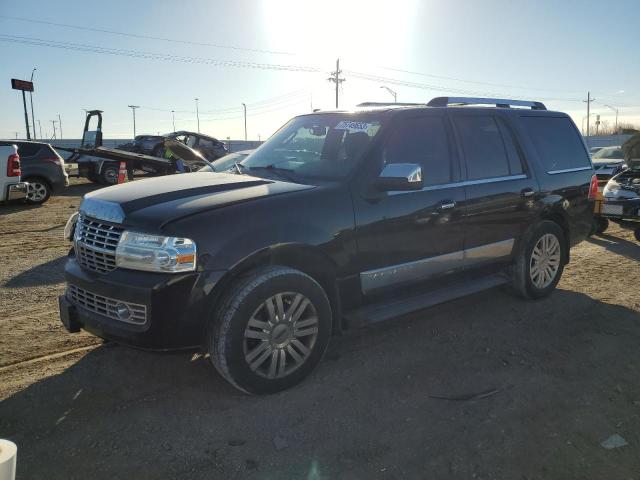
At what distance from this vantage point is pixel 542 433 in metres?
3.00

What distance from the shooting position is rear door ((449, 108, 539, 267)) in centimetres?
456

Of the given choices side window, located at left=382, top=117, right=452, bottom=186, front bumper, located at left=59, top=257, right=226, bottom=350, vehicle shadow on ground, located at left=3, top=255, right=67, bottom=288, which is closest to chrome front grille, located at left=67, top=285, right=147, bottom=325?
front bumper, located at left=59, top=257, right=226, bottom=350

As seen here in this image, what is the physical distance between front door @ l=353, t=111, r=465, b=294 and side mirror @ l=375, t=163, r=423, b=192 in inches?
4.4

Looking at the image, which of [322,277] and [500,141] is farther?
[500,141]

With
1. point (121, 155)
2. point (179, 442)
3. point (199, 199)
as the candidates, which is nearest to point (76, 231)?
point (199, 199)

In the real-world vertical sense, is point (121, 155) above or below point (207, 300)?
above

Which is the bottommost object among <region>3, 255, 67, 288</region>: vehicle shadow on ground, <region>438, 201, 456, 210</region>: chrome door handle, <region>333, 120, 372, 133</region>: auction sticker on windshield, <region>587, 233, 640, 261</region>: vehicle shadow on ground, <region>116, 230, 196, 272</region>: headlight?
<region>587, 233, 640, 261</region>: vehicle shadow on ground

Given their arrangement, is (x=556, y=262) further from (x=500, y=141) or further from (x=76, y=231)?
(x=76, y=231)

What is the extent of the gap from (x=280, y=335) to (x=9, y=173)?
1082cm

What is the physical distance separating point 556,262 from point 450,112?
2.22 metres

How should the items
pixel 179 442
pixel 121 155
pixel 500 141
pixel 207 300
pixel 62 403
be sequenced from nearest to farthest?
pixel 179 442 → pixel 207 300 → pixel 62 403 → pixel 500 141 → pixel 121 155

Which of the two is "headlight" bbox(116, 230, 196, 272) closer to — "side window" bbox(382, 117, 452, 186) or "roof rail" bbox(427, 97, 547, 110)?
"side window" bbox(382, 117, 452, 186)

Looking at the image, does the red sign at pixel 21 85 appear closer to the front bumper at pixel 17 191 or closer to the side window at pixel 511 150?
the front bumper at pixel 17 191

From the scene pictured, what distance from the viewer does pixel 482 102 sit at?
5074mm
